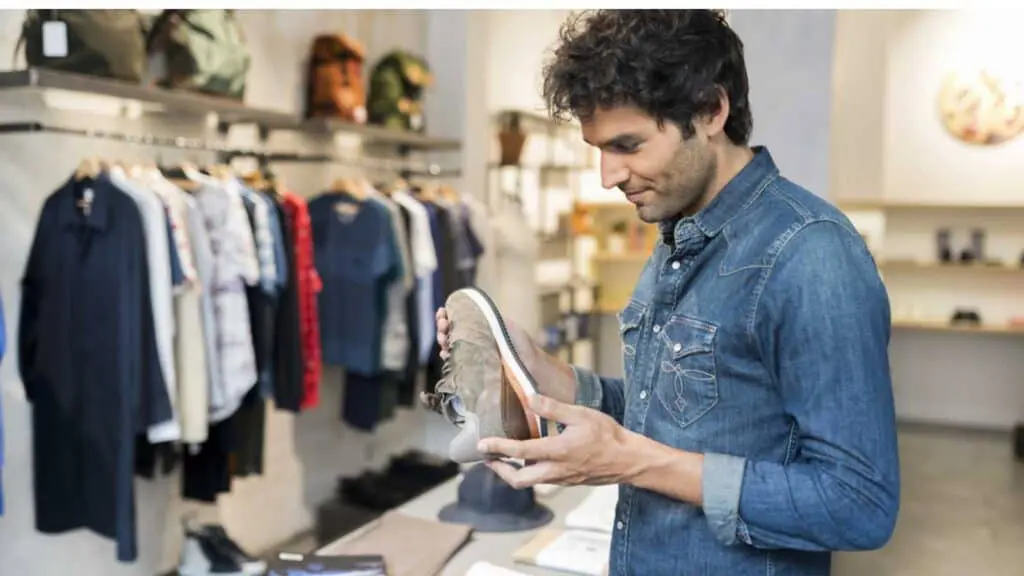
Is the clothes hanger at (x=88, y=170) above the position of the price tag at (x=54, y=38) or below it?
below

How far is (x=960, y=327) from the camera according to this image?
22.2 ft

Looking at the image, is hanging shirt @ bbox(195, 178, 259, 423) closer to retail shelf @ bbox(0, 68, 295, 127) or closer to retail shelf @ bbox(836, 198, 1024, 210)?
retail shelf @ bbox(0, 68, 295, 127)

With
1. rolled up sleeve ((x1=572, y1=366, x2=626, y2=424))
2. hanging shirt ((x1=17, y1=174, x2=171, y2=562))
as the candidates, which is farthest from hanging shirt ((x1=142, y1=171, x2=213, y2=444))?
rolled up sleeve ((x1=572, y1=366, x2=626, y2=424))

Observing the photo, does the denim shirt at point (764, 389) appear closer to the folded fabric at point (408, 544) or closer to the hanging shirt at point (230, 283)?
the folded fabric at point (408, 544)

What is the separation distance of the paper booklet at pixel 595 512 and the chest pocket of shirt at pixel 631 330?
86cm

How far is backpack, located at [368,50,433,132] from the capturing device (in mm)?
4578

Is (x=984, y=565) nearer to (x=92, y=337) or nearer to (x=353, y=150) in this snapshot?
(x=353, y=150)

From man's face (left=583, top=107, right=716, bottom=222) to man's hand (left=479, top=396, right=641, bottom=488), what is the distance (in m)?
0.30

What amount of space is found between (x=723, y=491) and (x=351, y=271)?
121 inches

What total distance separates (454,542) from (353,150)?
3.02 metres

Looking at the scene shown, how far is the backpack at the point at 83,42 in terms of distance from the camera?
8.97 feet

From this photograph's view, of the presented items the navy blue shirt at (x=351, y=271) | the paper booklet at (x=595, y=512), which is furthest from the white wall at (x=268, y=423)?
the paper booklet at (x=595, y=512)

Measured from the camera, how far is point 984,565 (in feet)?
14.0

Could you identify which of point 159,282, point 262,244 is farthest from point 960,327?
point 159,282
